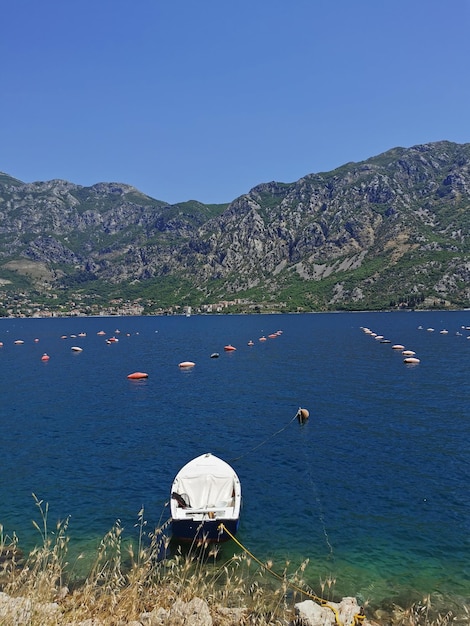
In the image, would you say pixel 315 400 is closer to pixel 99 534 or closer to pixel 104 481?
pixel 104 481

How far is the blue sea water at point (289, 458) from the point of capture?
76.7 ft

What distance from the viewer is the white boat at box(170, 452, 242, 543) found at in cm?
2317

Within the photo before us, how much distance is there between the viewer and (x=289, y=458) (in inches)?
1494

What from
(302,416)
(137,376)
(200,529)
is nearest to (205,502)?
(200,529)

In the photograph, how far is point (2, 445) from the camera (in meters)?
43.1

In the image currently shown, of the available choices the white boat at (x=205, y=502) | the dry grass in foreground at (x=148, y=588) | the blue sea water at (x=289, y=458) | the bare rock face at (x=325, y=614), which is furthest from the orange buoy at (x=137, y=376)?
the bare rock face at (x=325, y=614)

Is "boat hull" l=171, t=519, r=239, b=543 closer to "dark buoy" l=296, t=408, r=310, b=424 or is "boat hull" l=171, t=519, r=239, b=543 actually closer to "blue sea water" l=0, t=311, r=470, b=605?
"blue sea water" l=0, t=311, r=470, b=605

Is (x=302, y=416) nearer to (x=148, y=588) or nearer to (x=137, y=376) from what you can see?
(x=148, y=588)

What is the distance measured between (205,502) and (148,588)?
29.6 feet

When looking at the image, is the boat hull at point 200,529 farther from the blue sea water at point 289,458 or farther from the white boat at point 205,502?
the blue sea water at point 289,458

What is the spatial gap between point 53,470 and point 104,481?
593 cm

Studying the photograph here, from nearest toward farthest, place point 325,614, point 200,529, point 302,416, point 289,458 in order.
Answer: point 325,614
point 200,529
point 289,458
point 302,416

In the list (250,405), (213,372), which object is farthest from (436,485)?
(213,372)

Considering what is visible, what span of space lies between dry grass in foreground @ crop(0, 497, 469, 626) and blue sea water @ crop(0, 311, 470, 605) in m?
2.19
